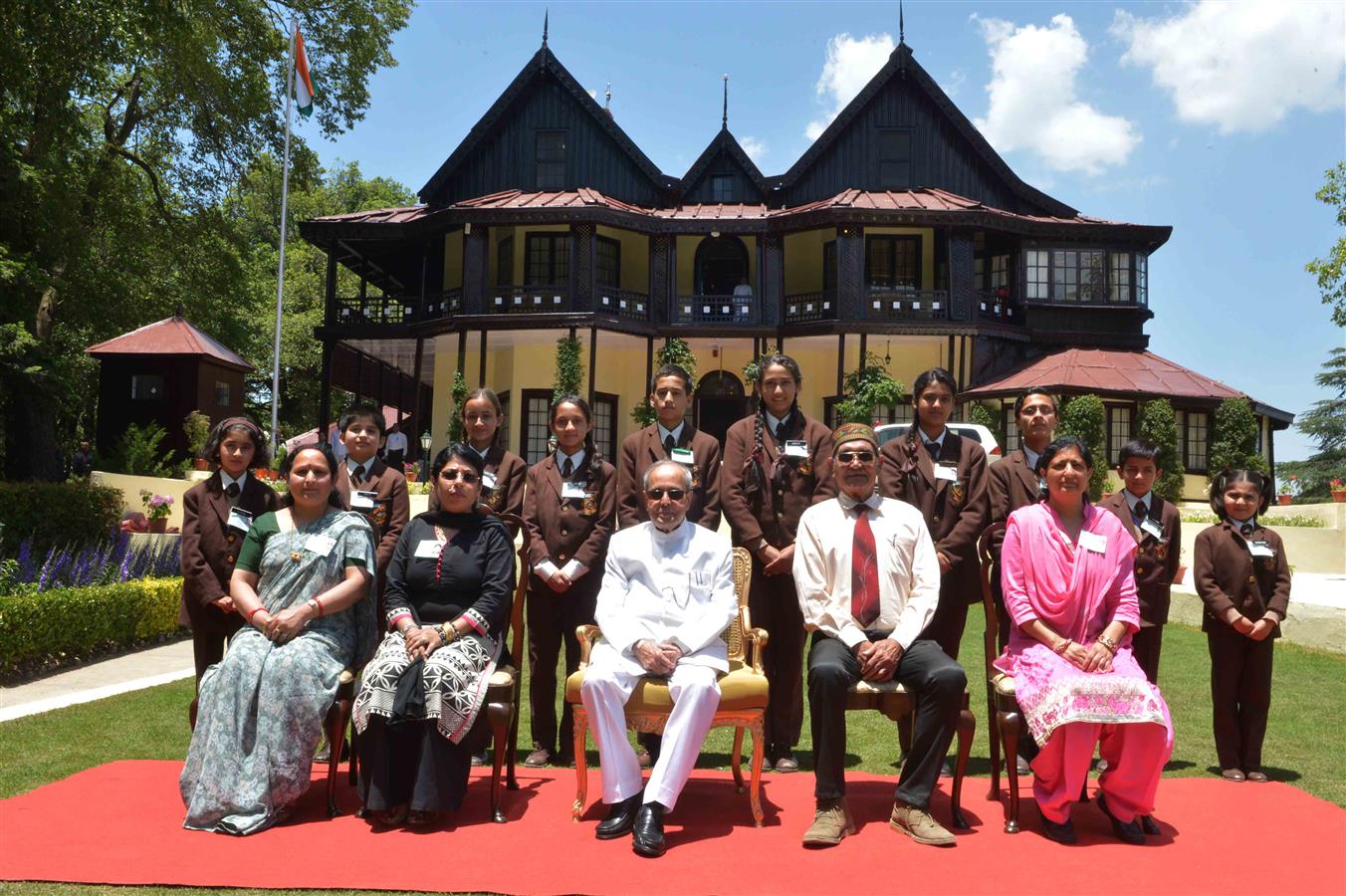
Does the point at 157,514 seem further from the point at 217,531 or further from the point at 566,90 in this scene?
the point at 566,90

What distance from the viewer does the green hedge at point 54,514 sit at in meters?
12.6

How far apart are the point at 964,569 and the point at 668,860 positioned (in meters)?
2.54

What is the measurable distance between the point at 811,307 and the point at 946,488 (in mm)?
18300

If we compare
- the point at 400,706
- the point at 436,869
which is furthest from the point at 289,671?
the point at 436,869

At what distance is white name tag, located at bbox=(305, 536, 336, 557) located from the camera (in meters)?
5.39

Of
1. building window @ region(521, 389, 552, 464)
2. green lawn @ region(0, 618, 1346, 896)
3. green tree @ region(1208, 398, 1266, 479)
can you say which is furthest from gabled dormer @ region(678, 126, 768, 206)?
Result: green lawn @ region(0, 618, 1346, 896)

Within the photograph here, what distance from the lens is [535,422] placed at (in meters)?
24.9

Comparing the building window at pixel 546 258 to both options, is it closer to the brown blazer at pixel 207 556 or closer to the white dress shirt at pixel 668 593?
the brown blazer at pixel 207 556

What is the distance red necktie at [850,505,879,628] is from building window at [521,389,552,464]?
64.6 feet

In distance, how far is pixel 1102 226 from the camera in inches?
954

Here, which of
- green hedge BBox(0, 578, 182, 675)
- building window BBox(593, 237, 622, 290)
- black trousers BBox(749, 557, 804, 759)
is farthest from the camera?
building window BBox(593, 237, 622, 290)

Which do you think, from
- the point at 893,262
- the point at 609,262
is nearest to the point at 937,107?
the point at 893,262

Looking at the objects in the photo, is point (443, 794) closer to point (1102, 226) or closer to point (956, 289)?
point (956, 289)

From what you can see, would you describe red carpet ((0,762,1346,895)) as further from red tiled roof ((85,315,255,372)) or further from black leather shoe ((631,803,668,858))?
red tiled roof ((85,315,255,372))
